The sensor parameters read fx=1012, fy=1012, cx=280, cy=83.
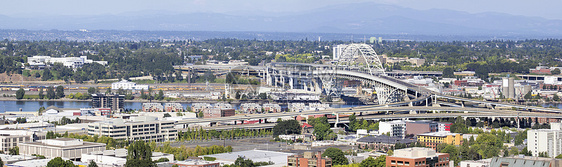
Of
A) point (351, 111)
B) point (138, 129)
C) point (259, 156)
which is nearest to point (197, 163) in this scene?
point (259, 156)

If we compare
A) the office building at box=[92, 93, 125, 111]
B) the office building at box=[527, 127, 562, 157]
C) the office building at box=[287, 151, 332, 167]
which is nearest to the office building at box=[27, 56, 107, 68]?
the office building at box=[92, 93, 125, 111]

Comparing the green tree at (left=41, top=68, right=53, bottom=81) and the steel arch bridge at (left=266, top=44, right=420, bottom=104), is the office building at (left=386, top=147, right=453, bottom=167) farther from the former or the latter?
the green tree at (left=41, top=68, right=53, bottom=81)

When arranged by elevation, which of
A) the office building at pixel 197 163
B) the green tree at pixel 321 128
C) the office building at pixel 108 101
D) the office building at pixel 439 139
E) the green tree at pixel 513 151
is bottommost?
the office building at pixel 108 101

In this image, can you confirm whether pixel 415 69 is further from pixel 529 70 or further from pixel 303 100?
pixel 303 100

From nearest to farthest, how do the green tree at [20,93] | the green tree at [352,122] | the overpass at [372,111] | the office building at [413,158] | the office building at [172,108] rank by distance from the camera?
the office building at [413,158] < the green tree at [352,122] < the overpass at [372,111] < the office building at [172,108] < the green tree at [20,93]

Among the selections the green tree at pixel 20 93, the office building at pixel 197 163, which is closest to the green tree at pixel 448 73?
the green tree at pixel 20 93

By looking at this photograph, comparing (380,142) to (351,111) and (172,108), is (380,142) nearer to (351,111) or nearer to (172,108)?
(351,111)

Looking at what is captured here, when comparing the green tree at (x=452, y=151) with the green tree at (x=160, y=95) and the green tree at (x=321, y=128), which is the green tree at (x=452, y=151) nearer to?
the green tree at (x=321, y=128)

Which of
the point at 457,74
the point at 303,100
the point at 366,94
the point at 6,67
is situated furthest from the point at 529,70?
the point at 6,67
